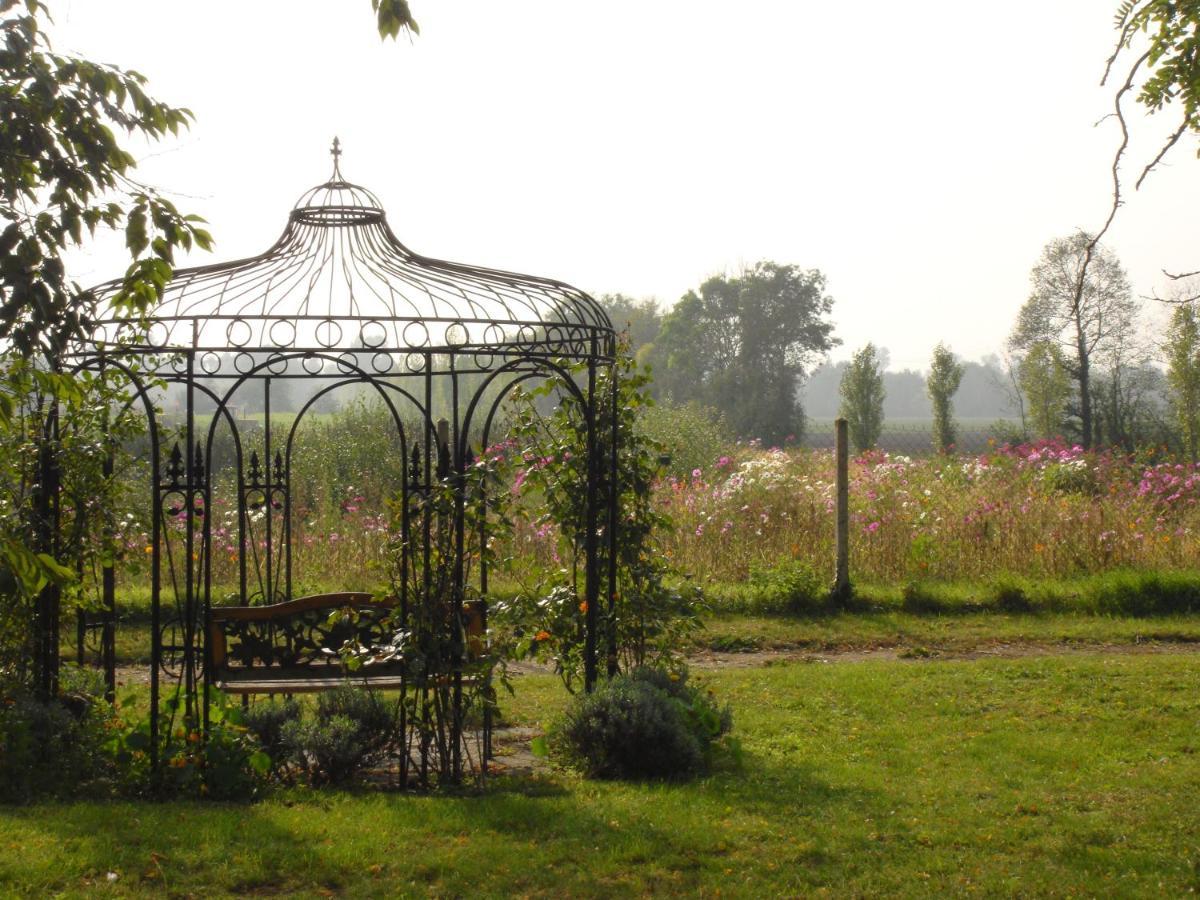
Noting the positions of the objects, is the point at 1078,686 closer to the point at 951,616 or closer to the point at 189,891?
the point at 951,616

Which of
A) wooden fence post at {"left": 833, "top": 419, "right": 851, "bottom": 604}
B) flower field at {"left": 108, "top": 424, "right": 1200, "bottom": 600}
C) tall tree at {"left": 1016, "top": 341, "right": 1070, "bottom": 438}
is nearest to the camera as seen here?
wooden fence post at {"left": 833, "top": 419, "right": 851, "bottom": 604}

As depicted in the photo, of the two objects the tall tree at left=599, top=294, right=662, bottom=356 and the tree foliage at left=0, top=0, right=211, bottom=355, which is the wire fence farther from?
the tree foliage at left=0, top=0, right=211, bottom=355

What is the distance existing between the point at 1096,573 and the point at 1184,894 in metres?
6.89

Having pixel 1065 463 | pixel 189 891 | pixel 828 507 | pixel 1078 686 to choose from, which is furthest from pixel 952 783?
pixel 1065 463

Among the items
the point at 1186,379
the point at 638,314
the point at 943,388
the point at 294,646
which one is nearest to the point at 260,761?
the point at 294,646

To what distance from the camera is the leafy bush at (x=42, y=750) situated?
483cm

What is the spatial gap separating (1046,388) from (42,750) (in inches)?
1102

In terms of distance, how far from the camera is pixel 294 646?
20.9 feet

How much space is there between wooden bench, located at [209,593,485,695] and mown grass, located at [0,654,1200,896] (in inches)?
34.2

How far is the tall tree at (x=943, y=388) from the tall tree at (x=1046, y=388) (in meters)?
1.80

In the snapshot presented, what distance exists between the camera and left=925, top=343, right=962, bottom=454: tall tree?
29.6 metres

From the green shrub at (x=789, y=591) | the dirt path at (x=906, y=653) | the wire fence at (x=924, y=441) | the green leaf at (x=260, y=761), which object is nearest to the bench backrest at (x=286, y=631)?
the green leaf at (x=260, y=761)

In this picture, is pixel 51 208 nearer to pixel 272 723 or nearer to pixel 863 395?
pixel 272 723

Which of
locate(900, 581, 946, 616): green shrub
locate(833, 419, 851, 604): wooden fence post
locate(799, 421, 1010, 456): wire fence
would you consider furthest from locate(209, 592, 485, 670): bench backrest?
locate(799, 421, 1010, 456): wire fence
